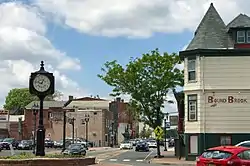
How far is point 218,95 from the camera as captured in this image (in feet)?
145

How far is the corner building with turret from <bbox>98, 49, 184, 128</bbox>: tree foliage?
7.78 m

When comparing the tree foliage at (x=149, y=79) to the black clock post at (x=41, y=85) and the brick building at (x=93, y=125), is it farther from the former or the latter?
the brick building at (x=93, y=125)

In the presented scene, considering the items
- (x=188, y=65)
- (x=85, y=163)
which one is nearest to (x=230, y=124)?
(x=188, y=65)

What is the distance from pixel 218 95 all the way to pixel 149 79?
10170 mm

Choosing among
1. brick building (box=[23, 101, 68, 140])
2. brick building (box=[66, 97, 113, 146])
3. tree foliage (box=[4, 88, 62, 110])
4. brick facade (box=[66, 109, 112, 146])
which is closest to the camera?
brick facade (box=[66, 109, 112, 146])

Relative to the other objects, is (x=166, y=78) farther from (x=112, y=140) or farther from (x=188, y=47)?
(x=112, y=140)

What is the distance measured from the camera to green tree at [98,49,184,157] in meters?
52.6

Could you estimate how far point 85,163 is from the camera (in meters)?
23.0

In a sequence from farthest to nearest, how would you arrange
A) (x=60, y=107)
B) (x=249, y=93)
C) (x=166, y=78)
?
(x=60, y=107) < (x=166, y=78) < (x=249, y=93)

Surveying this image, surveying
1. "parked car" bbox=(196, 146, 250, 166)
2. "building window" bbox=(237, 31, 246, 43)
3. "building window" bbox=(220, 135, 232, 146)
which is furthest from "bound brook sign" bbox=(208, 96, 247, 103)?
"parked car" bbox=(196, 146, 250, 166)

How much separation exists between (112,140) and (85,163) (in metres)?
97.4

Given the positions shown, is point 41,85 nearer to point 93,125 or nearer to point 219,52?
point 219,52

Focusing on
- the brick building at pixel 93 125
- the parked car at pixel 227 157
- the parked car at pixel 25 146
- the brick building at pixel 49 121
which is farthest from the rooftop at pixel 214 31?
the brick building at pixel 49 121

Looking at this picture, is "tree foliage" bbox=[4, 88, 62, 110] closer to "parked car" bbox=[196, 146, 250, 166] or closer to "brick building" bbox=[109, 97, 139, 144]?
"brick building" bbox=[109, 97, 139, 144]
